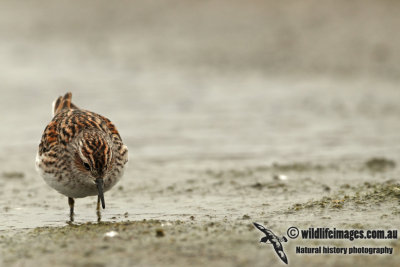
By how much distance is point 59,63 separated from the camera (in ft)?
74.0

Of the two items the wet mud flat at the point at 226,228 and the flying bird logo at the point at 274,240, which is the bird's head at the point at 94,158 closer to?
the wet mud flat at the point at 226,228

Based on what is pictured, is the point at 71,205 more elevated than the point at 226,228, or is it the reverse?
the point at 71,205

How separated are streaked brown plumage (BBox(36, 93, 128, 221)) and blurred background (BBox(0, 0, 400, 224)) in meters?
2.47

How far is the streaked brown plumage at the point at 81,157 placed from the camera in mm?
8758

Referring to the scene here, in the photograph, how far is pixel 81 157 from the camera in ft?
28.9

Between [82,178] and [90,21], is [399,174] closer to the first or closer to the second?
[82,178]

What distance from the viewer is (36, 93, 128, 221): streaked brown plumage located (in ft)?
28.7

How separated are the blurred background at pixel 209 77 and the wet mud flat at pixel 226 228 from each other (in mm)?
1964

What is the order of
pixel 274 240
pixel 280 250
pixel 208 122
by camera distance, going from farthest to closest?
pixel 208 122
pixel 274 240
pixel 280 250

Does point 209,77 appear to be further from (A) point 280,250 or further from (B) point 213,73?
(A) point 280,250

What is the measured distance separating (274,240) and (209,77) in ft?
43.3

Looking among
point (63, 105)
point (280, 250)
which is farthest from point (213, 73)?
point (280, 250)

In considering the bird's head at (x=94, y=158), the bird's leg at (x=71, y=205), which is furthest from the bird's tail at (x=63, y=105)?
the bird's head at (x=94, y=158)

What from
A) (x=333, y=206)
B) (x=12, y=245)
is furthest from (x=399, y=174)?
(x=12, y=245)
